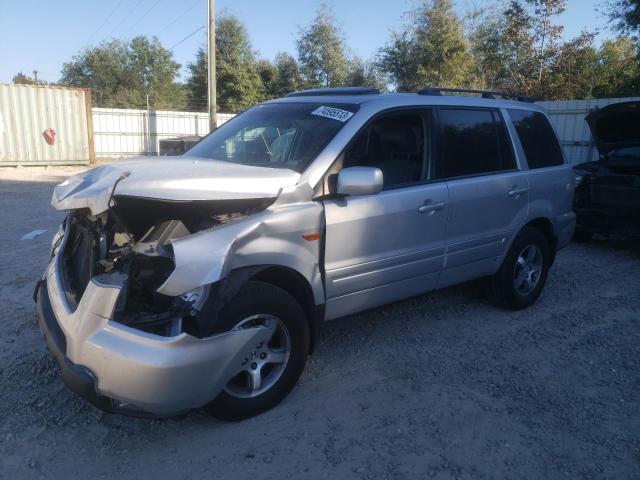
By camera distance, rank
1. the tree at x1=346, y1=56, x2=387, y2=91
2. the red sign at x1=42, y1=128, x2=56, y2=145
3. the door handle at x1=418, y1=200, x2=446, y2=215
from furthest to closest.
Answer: the tree at x1=346, y1=56, x2=387, y2=91, the red sign at x1=42, y1=128, x2=56, y2=145, the door handle at x1=418, y1=200, x2=446, y2=215

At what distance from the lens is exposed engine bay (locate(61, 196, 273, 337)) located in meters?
2.47

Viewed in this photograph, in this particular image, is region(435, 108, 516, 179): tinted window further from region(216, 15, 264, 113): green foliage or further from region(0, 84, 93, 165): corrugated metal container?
region(216, 15, 264, 113): green foliage

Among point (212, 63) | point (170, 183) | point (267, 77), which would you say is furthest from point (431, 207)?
point (267, 77)

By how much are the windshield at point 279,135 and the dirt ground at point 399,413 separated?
149 cm

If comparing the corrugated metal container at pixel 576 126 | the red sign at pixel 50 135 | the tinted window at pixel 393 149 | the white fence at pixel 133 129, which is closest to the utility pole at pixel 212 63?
the white fence at pixel 133 129

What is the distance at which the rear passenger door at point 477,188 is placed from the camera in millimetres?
3932

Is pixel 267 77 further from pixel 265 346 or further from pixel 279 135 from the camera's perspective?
pixel 265 346

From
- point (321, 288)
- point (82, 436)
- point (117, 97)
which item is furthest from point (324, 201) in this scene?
point (117, 97)

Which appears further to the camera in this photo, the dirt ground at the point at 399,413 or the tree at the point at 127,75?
the tree at the point at 127,75

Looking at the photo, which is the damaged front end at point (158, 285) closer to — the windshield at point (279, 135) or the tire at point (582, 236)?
the windshield at point (279, 135)

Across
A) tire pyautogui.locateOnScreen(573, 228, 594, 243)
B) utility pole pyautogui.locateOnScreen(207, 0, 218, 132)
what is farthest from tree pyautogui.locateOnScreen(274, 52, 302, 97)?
tire pyautogui.locateOnScreen(573, 228, 594, 243)

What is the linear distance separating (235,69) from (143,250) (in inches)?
1268

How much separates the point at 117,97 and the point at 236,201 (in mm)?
48879

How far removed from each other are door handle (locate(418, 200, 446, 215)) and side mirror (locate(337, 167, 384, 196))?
671 millimetres
